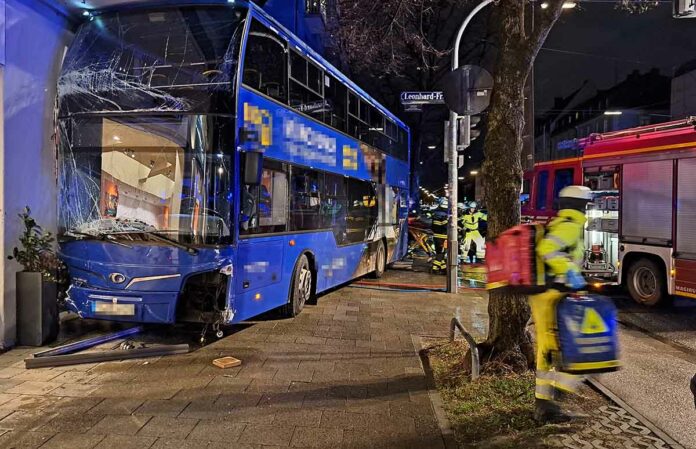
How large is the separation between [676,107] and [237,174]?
3275 centimetres

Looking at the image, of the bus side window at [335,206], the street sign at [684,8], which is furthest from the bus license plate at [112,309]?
the street sign at [684,8]

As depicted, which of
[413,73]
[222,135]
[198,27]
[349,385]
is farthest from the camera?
[413,73]

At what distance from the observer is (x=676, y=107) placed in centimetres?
3028

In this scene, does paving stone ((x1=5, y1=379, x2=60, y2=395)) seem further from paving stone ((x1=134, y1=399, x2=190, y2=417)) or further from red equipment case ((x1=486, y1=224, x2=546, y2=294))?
red equipment case ((x1=486, y1=224, x2=546, y2=294))

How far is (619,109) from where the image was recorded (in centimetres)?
3953

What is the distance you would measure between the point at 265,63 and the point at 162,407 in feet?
14.0

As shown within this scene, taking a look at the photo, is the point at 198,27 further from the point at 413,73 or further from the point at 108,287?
the point at 413,73

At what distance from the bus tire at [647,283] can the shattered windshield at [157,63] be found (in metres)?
8.01

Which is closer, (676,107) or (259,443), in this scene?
(259,443)

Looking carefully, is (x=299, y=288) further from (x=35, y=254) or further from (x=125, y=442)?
(x=125, y=442)

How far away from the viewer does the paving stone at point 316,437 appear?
12.6 ft

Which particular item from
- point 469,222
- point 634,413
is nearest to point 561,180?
point 469,222

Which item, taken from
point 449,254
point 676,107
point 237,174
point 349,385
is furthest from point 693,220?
point 676,107

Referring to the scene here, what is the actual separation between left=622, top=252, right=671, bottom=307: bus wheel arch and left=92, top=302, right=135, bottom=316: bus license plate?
8719 millimetres
